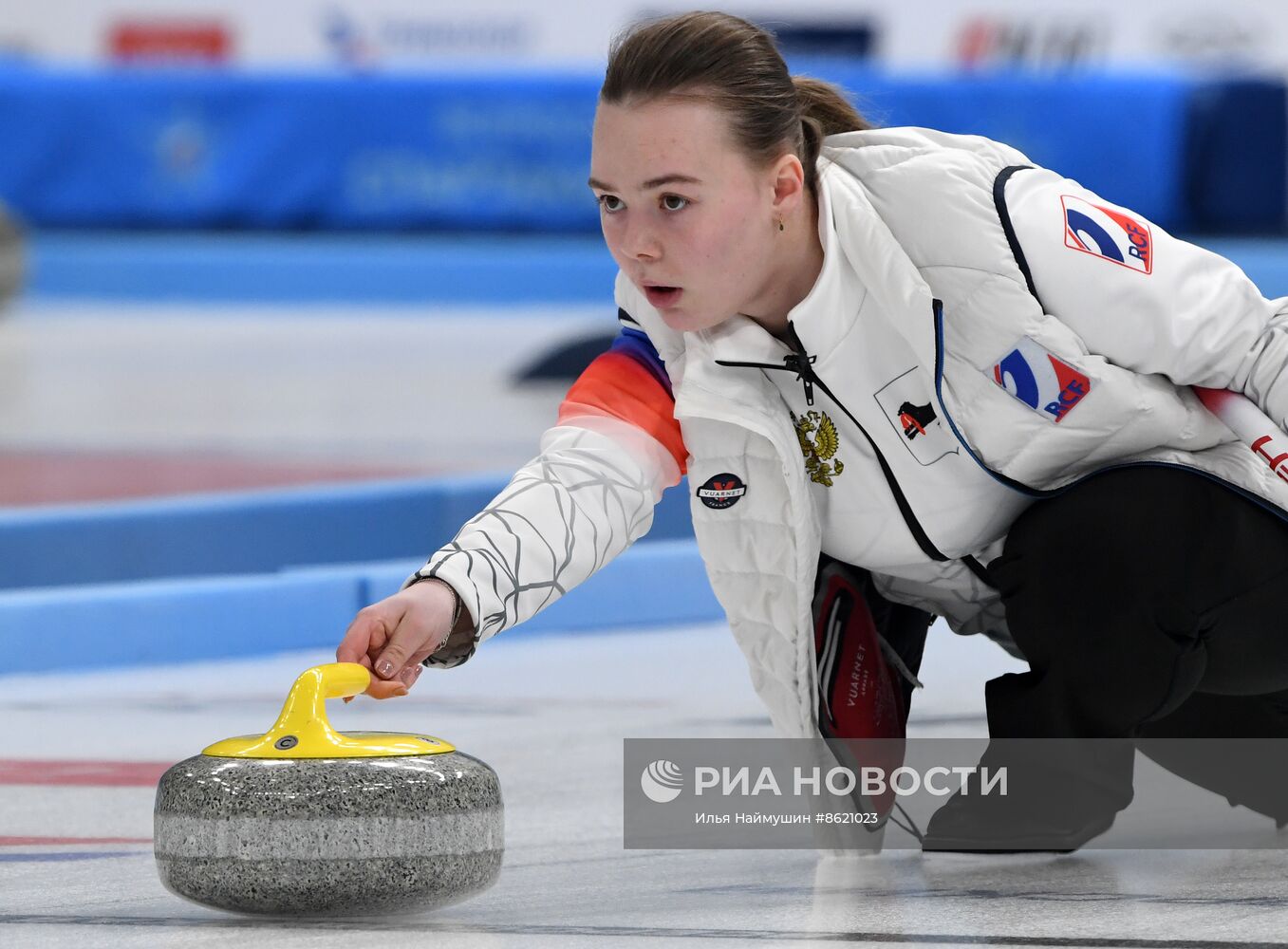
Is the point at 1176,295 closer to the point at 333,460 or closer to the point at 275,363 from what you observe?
the point at 333,460

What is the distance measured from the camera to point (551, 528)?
1.76 meters

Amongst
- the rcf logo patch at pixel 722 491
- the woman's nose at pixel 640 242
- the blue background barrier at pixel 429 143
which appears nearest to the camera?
the woman's nose at pixel 640 242

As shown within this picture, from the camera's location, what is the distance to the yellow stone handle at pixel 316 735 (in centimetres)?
154

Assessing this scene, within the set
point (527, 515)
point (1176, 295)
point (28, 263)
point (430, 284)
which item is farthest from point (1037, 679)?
point (28, 263)

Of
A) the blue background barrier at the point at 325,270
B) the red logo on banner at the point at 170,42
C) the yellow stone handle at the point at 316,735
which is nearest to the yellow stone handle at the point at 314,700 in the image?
the yellow stone handle at the point at 316,735

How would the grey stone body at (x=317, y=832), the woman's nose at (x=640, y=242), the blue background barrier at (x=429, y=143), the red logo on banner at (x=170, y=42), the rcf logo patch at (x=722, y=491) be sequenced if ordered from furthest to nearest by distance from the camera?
the red logo on banner at (x=170, y=42), the blue background barrier at (x=429, y=143), the rcf logo patch at (x=722, y=491), the woman's nose at (x=640, y=242), the grey stone body at (x=317, y=832)

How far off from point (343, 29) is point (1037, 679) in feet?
36.5

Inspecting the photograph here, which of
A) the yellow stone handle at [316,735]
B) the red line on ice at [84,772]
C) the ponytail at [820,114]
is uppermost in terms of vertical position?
the ponytail at [820,114]

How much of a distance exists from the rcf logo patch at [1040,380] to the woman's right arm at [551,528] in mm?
294

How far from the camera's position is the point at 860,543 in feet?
6.19

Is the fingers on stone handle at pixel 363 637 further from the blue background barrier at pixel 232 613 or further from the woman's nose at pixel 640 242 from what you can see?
the blue background barrier at pixel 232 613

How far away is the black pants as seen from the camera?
5.74 feet

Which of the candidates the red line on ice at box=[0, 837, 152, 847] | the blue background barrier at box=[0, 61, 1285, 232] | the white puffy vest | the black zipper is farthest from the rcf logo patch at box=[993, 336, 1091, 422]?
the blue background barrier at box=[0, 61, 1285, 232]

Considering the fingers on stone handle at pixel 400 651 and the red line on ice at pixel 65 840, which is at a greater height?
the fingers on stone handle at pixel 400 651
